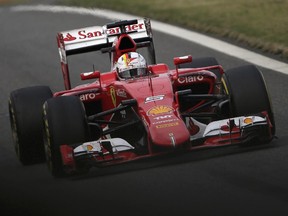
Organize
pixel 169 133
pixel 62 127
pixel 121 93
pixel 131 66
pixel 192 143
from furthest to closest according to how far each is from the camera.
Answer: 1. pixel 131 66
2. pixel 121 93
3. pixel 192 143
4. pixel 62 127
5. pixel 169 133

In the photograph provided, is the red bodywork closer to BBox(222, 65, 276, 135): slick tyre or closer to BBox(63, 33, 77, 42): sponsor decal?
BBox(222, 65, 276, 135): slick tyre

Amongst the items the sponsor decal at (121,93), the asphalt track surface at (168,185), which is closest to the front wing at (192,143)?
the asphalt track surface at (168,185)

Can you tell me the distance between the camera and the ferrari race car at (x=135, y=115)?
12.0 meters

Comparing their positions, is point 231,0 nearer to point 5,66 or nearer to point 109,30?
point 5,66

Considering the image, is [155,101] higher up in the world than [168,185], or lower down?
higher up

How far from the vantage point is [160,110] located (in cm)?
1225

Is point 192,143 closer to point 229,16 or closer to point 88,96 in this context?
point 88,96

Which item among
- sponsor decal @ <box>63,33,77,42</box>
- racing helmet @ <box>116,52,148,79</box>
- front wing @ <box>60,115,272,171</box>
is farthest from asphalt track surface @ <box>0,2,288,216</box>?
sponsor decal @ <box>63,33,77,42</box>

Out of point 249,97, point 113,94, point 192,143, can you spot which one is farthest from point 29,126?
point 249,97

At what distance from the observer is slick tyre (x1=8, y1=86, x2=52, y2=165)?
1314cm

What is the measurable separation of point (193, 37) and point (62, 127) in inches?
386

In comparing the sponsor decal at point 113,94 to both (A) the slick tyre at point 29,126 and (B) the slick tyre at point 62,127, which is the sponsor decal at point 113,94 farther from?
(B) the slick tyre at point 62,127

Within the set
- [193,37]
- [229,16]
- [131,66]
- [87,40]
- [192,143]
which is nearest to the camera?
[192,143]

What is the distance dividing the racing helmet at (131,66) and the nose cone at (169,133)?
1484 millimetres
